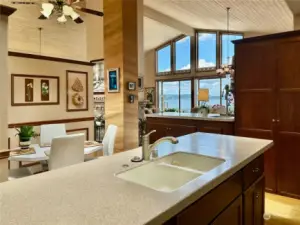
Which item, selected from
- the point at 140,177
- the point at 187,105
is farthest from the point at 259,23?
the point at 140,177

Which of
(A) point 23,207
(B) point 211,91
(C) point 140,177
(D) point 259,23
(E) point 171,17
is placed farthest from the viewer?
(B) point 211,91

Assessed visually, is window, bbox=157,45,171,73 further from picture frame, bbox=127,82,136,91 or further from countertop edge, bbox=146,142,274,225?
countertop edge, bbox=146,142,274,225

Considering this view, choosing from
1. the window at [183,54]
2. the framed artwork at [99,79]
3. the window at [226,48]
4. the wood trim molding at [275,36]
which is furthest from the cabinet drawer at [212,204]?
the window at [183,54]

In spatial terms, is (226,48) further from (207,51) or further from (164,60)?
(164,60)

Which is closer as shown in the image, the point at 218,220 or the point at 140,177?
the point at 218,220

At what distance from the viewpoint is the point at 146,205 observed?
98cm

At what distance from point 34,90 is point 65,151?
2652 millimetres

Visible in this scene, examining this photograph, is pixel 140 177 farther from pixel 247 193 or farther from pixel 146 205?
pixel 247 193

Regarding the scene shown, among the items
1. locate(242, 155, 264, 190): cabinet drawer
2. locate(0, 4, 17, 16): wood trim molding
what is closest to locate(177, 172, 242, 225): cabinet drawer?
locate(242, 155, 264, 190): cabinet drawer

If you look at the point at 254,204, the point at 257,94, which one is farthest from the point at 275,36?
the point at 254,204

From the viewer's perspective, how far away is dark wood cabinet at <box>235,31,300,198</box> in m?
3.11

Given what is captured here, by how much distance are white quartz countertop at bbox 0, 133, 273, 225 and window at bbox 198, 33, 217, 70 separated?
949 cm

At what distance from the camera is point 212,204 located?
1.30 metres

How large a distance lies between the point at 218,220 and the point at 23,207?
3.19ft
